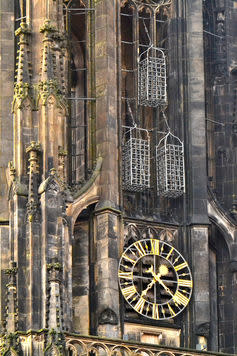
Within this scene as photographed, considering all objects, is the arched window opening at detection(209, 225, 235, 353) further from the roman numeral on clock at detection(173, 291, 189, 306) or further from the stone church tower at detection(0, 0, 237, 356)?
the roman numeral on clock at detection(173, 291, 189, 306)

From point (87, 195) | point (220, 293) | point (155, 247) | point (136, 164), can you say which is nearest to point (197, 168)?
point (136, 164)

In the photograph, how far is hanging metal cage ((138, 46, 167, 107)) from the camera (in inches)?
3086

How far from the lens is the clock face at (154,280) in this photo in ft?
251

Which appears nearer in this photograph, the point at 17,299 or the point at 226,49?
the point at 17,299

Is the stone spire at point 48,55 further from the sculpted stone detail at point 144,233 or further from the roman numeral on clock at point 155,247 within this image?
the roman numeral on clock at point 155,247

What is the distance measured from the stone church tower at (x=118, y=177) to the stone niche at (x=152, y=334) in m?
0.03

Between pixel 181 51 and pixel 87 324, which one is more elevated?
pixel 181 51

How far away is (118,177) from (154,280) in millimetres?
2262

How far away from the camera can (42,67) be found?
76438mm

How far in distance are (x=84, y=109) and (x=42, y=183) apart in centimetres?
335

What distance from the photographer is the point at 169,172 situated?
77938mm

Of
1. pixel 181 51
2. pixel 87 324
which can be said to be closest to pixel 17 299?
pixel 87 324

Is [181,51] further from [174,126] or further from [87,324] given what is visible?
[87,324]

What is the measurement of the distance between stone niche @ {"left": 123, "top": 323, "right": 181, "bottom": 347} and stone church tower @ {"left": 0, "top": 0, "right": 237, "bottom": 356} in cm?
3
